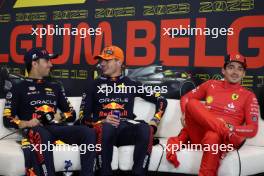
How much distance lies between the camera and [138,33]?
4262 mm

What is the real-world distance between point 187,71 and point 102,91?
0.95m

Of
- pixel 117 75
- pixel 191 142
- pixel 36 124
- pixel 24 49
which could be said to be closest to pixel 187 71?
pixel 117 75

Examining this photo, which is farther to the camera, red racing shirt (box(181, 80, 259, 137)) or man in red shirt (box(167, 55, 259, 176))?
red racing shirt (box(181, 80, 259, 137))

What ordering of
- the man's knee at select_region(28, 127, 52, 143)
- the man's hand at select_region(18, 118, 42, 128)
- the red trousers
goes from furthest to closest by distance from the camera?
the man's hand at select_region(18, 118, 42, 128) < the man's knee at select_region(28, 127, 52, 143) < the red trousers

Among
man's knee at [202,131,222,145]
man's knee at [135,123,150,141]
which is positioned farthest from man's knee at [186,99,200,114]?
man's knee at [135,123,150,141]

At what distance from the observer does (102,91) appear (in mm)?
3611

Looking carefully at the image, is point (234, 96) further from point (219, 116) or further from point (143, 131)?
point (143, 131)

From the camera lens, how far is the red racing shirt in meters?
3.12

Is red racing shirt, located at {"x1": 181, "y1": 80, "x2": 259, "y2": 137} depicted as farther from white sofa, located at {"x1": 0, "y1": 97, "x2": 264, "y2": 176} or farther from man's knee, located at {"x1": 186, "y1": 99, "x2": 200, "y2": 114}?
man's knee, located at {"x1": 186, "y1": 99, "x2": 200, "y2": 114}

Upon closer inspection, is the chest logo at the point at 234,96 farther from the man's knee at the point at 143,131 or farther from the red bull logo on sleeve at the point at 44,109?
the red bull logo on sleeve at the point at 44,109

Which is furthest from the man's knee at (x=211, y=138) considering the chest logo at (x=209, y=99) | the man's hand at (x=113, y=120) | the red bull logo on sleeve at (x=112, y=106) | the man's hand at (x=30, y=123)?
the man's hand at (x=30, y=123)

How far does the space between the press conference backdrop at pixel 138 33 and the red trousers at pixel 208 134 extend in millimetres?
955

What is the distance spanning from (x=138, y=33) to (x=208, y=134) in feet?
5.60

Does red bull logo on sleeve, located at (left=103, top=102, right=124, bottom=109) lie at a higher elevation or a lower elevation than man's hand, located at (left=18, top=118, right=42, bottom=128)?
higher
